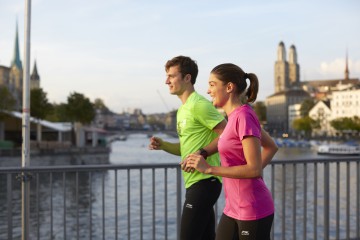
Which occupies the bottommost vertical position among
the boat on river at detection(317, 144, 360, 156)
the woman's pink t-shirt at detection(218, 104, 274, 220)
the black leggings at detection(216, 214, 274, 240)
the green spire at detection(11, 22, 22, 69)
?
the boat on river at detection(317, 144, 360, 156)

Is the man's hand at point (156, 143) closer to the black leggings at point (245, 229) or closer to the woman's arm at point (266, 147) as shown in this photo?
the woman's arm at point (266, 147)

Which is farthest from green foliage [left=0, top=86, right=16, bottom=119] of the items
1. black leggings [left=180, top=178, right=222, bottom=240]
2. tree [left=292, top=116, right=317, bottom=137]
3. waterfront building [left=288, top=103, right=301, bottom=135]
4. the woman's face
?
waterfront building [left=288, top=103, right=301, bottom=135]

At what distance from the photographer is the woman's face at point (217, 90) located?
3372mm

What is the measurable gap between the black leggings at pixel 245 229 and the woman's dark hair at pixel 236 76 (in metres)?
0.77

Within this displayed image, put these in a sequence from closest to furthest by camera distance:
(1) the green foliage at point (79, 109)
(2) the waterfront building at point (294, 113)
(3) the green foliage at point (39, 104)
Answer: (3) the green foliage at point (39, 104), (1) the green foliage at point (79, 109), (2) the waterfront building at point (294, 113)

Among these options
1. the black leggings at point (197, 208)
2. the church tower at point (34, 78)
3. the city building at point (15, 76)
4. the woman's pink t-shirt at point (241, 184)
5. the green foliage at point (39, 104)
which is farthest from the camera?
the church tower at point (34, 78)

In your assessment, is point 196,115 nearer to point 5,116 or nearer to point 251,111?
point 251,111

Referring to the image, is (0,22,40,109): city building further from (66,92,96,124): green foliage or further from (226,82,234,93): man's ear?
(226,82,234,93): man's ear

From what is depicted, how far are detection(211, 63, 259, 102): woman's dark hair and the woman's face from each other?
3 centimetres

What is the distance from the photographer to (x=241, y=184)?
326cm

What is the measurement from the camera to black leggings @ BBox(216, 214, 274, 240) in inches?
129

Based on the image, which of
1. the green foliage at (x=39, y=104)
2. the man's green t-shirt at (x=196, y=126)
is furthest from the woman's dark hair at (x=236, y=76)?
the green foliage at (x=39, y=104)

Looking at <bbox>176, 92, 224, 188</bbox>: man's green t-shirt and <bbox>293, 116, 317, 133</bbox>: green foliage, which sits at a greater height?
<bbox>176, 92, 224, 188</bbox>: man's green t-shirt

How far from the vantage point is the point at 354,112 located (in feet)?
489
